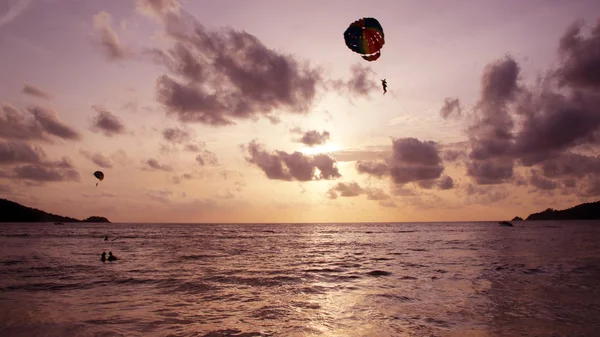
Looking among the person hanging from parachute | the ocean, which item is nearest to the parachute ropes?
the ocean

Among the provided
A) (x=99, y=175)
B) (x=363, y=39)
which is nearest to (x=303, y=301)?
(x=363, y=39)

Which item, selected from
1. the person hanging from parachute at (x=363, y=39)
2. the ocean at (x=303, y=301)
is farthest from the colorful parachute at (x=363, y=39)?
the ocean at (x=303, y=301)

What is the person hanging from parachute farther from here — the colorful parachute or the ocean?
the ocean

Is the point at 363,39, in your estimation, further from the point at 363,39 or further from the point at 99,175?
the point at 99,175

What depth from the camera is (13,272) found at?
31.3m

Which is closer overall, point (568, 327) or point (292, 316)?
point (568, 327)

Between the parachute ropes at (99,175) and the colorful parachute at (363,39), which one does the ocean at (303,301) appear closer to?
the colorful parachute at (363,39)

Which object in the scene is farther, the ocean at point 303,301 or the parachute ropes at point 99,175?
the parachute ropes at point 99,175

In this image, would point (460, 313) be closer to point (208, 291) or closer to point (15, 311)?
point (208, 291)

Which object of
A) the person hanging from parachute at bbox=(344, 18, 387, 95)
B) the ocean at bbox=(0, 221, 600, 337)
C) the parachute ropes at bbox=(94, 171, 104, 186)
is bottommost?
the ocean at bbox=(0, 221, 600, 337)

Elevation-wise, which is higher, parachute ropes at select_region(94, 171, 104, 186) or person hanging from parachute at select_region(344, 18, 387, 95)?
person hanging from parachute at select_region(344, 18, 387, 95)

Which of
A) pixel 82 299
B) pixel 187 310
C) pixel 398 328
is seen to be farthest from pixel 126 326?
pixel 398 328

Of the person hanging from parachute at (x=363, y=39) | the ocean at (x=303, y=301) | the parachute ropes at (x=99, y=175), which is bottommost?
the ocean at (x=303, y=301)

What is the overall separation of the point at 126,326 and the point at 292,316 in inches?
278
